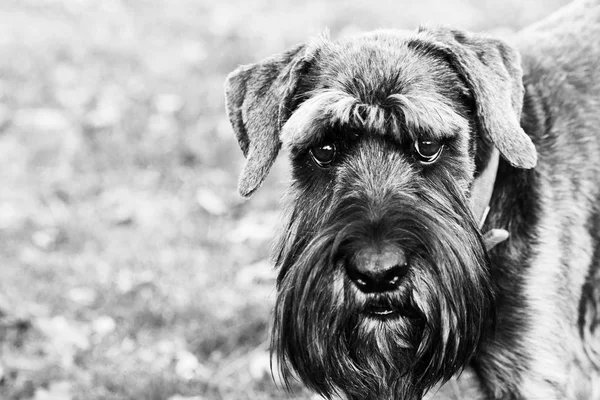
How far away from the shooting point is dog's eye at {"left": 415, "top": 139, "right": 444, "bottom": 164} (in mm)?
3482

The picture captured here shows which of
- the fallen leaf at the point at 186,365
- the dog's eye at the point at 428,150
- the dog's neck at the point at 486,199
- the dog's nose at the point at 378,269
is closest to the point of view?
the dog's nose at the point at 378,269

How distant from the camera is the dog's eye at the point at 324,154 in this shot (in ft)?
11.7

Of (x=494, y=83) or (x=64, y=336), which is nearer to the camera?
(x=494, y=83)

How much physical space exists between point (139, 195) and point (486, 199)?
3428 millimetres

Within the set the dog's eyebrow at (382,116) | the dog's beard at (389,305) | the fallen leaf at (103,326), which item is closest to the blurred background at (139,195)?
the fallen leaf at (103,326)

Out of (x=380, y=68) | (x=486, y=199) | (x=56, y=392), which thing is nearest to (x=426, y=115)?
(x=380, y=68)

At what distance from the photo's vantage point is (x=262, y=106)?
391 cm

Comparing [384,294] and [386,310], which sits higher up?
[384,294]

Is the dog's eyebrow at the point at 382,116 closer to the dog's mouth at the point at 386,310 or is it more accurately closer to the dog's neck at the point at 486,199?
the dog's neck at the point at 486,199

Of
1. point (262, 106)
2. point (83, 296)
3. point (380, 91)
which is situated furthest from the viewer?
point (83, 296)

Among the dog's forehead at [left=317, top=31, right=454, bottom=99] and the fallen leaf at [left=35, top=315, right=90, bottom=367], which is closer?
the dog's forehead at [left=317, top=31, right=454, bottom=99]

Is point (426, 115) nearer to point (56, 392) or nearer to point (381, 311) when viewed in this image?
point (381, 311)

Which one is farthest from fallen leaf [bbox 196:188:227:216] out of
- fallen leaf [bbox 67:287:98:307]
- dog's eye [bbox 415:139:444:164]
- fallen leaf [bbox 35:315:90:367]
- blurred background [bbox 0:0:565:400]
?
dog's eye [bbox 415:139:444:164]

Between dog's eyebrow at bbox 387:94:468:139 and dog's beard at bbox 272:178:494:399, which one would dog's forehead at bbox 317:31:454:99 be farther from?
dog's beard at bbox 272:178:494:399
